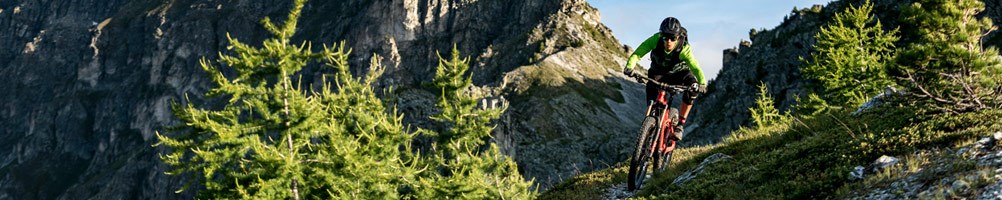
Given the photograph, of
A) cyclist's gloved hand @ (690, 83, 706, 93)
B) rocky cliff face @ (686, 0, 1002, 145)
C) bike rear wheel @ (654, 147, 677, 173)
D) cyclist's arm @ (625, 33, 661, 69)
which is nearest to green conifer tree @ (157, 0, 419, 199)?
bike rear wheel @ (654, 147, 677, 173)

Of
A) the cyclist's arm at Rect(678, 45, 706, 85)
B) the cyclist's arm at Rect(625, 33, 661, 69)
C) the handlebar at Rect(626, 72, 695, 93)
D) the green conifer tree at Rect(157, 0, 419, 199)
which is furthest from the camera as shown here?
the green conifer tree at Rect(157, 0, 419, 199)

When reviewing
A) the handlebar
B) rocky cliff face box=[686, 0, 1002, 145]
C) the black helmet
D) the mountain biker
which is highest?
the black helmet

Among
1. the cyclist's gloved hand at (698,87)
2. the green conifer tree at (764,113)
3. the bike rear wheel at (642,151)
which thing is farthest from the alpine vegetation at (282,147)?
the green conifer tree at (764,113)

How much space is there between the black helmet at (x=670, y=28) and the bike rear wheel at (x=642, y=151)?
4.93ft

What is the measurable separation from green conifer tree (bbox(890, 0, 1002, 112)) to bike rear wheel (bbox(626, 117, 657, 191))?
3627 mm

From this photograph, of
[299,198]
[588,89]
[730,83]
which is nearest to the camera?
[299,198]

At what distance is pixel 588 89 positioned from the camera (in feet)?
407

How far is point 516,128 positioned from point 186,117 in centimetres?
8002

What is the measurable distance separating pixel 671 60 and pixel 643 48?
1.60 ft

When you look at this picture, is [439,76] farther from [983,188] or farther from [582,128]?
[582,128]

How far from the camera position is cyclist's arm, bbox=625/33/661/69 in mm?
10594

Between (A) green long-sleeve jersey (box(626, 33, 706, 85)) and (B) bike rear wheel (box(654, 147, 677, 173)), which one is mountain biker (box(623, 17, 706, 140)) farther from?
(B) bike rear wheel (box(654, 147, 677, 173))

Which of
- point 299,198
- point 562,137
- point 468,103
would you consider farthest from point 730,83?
point 299,198

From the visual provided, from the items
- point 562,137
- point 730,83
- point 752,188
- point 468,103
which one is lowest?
point 562,137
